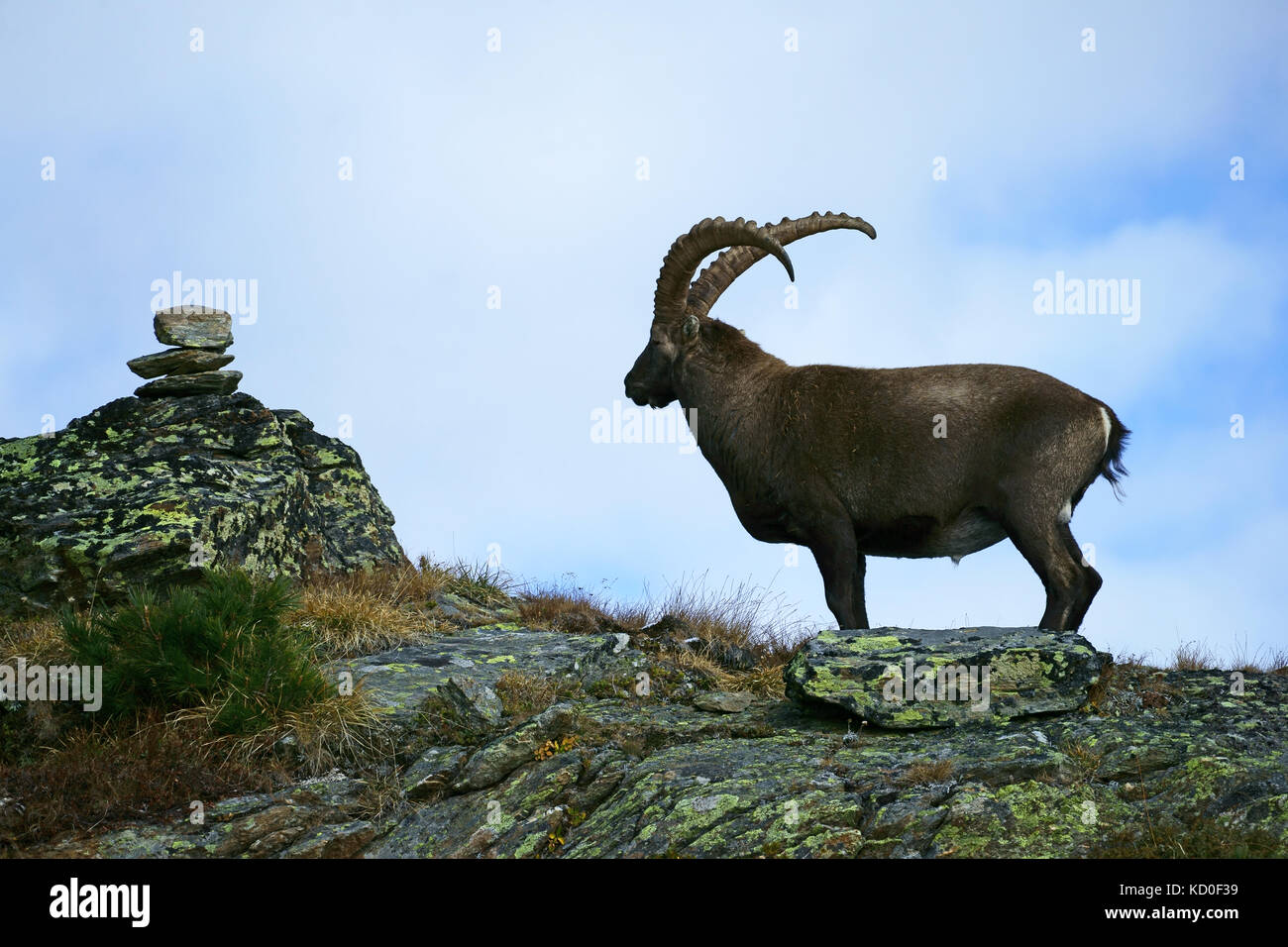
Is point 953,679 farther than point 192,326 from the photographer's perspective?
No

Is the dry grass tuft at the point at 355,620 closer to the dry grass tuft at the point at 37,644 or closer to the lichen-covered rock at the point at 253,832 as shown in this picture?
the dry grass tuft at the point at 37,644

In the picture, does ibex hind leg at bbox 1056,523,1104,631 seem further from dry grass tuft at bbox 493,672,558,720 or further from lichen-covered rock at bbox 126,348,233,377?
lichen-covered rock at bbox 126,348,233,377

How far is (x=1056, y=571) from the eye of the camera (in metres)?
11.0

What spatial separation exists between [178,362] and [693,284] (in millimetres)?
6963

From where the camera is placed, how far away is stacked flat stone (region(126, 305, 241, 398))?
15.3 metres

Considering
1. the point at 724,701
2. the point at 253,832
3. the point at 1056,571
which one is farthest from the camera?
the point at 1056,571

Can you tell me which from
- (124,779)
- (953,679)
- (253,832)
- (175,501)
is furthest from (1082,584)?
(175,501)

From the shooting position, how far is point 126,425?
48.7 ft

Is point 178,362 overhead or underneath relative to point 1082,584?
overhead

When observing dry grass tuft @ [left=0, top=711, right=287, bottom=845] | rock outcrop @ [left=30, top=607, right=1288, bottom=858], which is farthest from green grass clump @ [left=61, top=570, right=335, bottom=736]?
rock outcrop @ [left=30, top=607, right=1288, bottom=858]

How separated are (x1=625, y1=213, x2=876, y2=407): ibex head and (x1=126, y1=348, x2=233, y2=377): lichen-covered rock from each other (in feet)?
19.0

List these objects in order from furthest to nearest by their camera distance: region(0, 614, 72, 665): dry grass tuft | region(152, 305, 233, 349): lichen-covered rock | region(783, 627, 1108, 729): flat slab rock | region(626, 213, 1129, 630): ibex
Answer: region(152, 305, 233, 349): lichen-covered rock
region(626, 213, 1129, 630): ibex
region(0, 614, 72, 665): dry grass tuft
region(783, 627, 1108, 729): flat slab rock

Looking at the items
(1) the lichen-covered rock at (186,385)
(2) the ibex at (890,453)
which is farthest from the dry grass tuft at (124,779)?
(1) the lichen-covered rock at (186,385)

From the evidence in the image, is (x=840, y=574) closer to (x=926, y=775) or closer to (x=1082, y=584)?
(x=1082, y=584)
